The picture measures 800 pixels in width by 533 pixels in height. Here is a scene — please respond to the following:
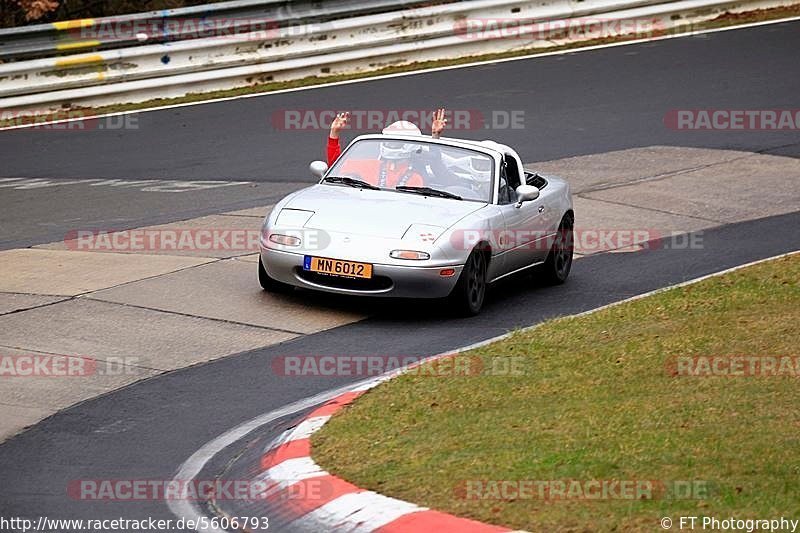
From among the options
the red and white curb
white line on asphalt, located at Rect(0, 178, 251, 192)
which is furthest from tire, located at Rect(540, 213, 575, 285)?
the red and white curb

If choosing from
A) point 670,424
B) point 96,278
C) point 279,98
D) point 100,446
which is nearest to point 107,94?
point 279,98

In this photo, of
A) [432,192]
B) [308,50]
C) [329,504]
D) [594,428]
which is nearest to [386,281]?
[432,192]

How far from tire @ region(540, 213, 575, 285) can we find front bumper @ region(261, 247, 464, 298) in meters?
1.69

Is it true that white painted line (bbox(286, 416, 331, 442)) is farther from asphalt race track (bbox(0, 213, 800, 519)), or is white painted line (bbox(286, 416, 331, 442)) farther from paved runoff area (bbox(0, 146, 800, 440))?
paved runoff area (bbox(0, 146, 800, 440))

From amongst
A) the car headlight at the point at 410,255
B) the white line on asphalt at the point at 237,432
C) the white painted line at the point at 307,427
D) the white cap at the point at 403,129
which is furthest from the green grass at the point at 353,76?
the white painted line at the point at 307,427

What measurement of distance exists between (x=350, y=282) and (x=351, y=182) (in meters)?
1.44

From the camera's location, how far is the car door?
37.6ft

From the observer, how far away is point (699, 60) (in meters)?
22.8

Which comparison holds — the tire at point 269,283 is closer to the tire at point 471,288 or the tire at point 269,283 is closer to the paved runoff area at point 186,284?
the paved runoff area at point 186,284

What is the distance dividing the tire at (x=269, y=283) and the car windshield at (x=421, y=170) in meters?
1.15

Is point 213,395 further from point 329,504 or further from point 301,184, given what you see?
point 301,184

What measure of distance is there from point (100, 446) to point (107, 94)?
13221 mm

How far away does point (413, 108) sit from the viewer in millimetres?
19188

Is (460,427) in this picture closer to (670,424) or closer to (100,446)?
(670,424)
